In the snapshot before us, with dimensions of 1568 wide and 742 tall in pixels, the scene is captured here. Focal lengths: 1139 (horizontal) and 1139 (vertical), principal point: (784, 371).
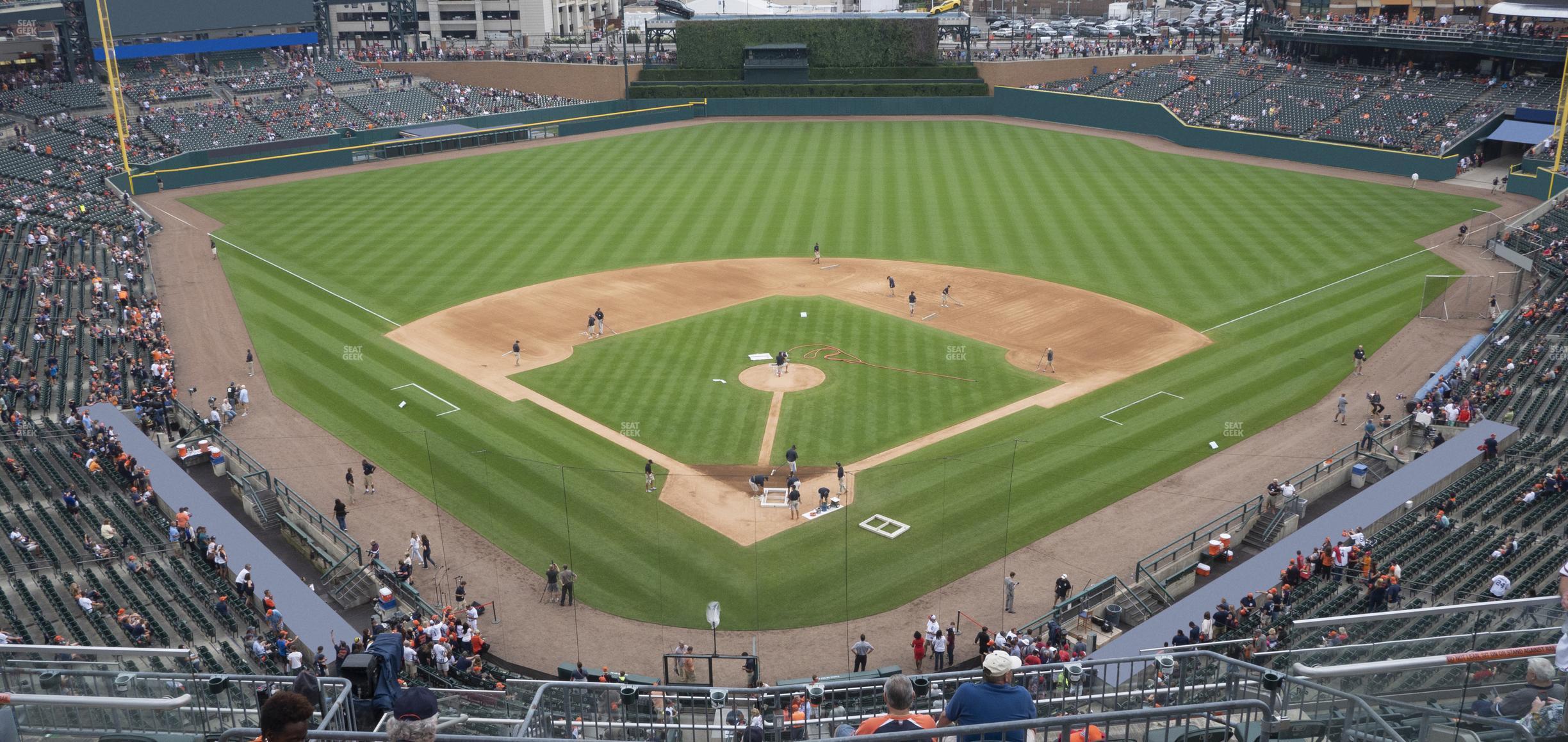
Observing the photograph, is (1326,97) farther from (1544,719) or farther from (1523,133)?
(1544,719)

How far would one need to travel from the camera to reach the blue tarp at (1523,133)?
194 feet

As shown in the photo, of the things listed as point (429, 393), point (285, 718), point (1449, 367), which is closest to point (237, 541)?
point (429, 393)

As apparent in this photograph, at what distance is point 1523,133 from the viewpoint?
59.9 meters

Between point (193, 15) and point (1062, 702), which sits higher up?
point (193, 15)

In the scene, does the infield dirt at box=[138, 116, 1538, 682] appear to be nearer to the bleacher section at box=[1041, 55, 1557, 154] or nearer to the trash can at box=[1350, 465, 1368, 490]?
the trash can at box=[1350, 465, 1368, 490]

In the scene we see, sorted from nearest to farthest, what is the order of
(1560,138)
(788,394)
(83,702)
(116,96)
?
(83,702)
(788,394)
(1560,138)
(116,96)

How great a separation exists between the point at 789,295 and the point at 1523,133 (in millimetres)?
42737

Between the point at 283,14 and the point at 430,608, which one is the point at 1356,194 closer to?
the point at 430,608

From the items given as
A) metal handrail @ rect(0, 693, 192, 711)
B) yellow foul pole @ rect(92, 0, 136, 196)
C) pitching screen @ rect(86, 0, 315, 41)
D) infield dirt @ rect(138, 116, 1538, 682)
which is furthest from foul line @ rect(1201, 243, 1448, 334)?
pitching screen @ rect(86, 0, 315, 41)

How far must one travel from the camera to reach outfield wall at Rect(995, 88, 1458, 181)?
60.8 meters

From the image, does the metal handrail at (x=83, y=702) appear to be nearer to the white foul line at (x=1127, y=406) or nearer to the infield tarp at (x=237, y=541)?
the infield tarp at (x=237, y=541)

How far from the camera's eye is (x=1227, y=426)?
1293 inches

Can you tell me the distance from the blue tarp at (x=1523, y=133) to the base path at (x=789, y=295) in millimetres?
31761

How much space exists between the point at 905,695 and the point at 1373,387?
3239 cm
